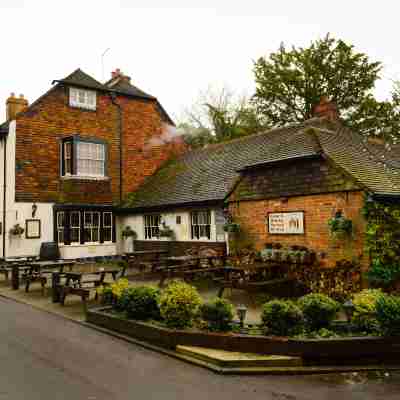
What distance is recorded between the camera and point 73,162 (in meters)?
20.8

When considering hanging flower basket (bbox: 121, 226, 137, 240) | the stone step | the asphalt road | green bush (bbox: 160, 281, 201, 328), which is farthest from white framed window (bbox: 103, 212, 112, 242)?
the stone step

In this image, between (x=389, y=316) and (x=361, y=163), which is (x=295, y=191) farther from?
(x=389, y=316)

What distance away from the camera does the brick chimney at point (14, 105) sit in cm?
2050

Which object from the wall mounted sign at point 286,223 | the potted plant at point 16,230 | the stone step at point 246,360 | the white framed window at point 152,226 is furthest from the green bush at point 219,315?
the potted plant at point 16,230

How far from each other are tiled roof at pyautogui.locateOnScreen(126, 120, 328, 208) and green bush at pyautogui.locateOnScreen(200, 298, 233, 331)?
278 inches

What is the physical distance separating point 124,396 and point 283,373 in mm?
2329

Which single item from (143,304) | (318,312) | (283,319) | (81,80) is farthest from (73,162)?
(318,312)

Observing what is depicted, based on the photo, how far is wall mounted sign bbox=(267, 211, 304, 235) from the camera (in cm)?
1202

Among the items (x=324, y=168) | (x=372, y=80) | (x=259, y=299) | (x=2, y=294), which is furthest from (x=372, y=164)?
(x=372, y=80)

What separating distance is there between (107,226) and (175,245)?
17.0 feet

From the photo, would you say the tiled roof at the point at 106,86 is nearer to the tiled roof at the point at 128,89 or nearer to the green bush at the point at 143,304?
the tiled roof at the point at 128,89

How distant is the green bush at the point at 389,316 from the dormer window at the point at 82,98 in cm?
1852

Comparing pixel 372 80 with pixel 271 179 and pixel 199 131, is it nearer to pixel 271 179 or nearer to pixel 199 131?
pixel 199 131

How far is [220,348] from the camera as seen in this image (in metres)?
6.89
